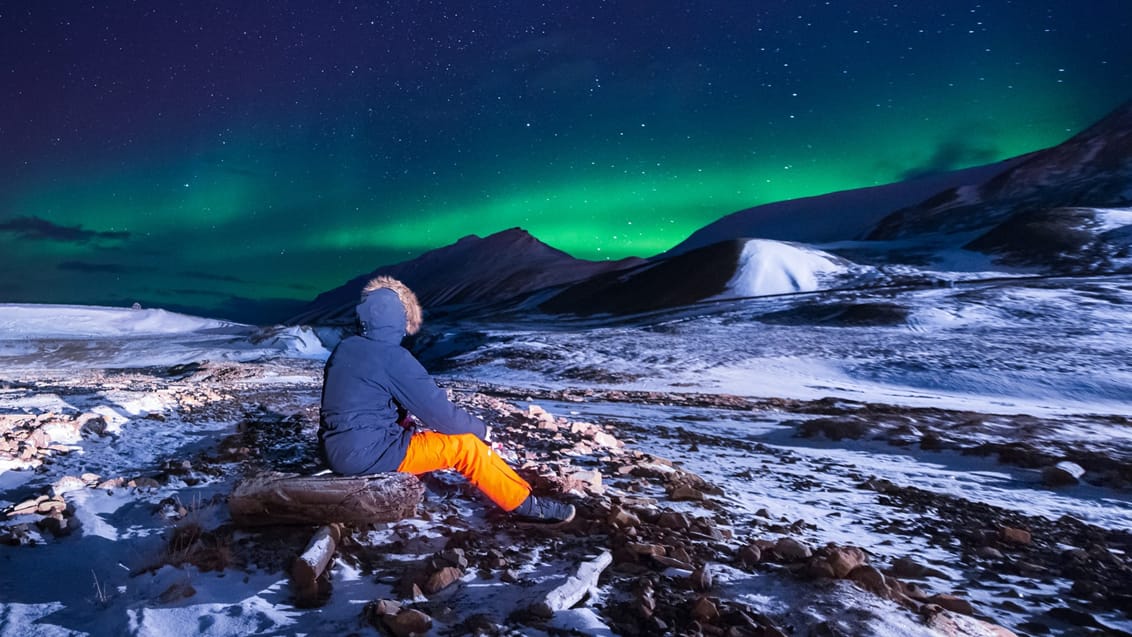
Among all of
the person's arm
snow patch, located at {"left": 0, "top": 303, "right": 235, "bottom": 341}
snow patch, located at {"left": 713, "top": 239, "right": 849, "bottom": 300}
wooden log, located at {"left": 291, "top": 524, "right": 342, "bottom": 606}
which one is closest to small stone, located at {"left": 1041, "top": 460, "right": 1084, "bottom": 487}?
the person's arm

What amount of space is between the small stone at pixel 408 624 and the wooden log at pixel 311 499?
1.58m

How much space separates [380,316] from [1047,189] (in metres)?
160

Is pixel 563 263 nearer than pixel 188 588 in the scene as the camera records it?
No

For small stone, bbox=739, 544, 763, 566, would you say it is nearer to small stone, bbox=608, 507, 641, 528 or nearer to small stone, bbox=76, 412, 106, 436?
small stone, bbox=608, 507, 641, 528

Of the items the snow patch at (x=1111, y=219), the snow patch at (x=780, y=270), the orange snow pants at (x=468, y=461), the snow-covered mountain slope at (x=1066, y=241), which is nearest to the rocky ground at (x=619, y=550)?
the orange snow pants at (x=468, y=461)

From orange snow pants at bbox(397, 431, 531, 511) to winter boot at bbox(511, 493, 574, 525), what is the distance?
2.6 inches

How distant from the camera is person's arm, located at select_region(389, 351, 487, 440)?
464 centimetres

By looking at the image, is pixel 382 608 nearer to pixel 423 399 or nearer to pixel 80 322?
pixel 423 399

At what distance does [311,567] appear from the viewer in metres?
3.63

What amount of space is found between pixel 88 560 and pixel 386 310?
263cm

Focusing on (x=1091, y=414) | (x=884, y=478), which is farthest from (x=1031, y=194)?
(x=884, y=478)

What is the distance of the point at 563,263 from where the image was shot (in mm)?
187375

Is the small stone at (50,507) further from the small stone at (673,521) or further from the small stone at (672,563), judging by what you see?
the small stone at (673,521)

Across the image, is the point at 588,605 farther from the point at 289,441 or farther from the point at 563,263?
the point at 563,263
